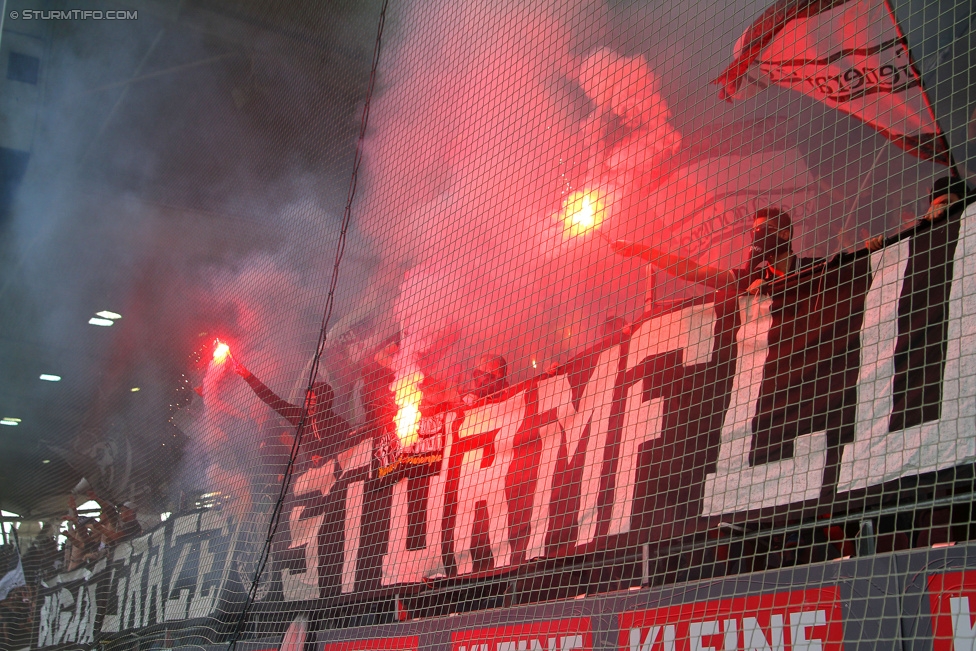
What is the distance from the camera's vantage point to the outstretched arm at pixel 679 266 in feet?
7.51

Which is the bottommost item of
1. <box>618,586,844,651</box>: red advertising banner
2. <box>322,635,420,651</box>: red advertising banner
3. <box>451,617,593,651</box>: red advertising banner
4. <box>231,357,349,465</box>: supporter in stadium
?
<box>322,635,420,651</box>: red advertising banner

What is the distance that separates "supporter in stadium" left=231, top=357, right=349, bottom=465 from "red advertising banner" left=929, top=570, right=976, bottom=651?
2295 millimetres

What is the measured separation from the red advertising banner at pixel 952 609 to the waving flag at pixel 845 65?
0.91 meters

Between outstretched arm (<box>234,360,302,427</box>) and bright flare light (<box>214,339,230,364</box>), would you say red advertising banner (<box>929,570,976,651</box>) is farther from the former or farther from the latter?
bright flare light (<box>214,339,230,364</box>)

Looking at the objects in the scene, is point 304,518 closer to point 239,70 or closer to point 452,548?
point 452,548

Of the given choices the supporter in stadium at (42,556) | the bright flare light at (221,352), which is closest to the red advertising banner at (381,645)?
the bright flare light at (221,352)

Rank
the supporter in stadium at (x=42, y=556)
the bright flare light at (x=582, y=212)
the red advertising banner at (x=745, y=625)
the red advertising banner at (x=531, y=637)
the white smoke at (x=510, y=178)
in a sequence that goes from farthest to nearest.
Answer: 1. the supporter in stadium at (x=42, y=556)
2. the bright flare light at (x=582, y=212)
3. the white smoke at (x=510, y=178)
4. the red advertising banner at (x=531, y=637)
5. the red advertising banner at (x=745, y=625)

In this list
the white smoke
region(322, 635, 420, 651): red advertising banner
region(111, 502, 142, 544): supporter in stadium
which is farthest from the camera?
region(111, 502, 142, 544): supporter in stadium

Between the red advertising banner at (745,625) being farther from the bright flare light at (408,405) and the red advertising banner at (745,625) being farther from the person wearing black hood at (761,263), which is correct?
the bright flare light at (408,405)

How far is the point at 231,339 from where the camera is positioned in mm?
4496

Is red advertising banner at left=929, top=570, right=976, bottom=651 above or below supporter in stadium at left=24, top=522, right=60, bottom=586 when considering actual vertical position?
above

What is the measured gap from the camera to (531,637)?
2.31m

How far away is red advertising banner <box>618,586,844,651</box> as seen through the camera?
173 cm

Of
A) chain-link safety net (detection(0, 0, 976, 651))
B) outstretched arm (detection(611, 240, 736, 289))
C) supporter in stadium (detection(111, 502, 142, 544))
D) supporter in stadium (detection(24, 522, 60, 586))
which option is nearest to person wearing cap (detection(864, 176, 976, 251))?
chain-link safety net (detection(0, 0, 976, 651))
